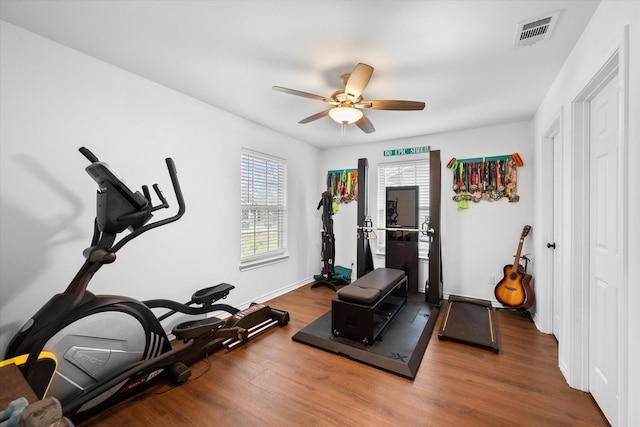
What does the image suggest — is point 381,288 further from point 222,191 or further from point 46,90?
point 46,90

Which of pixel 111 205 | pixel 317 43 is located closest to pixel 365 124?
pixel 317 43

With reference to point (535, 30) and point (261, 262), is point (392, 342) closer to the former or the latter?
point (261, 262)

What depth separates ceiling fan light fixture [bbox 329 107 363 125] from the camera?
234 cm

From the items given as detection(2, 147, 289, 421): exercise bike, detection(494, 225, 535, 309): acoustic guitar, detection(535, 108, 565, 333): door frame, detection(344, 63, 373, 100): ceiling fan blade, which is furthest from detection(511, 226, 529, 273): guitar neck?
detection(2, 147, 289, 421): exercise bike

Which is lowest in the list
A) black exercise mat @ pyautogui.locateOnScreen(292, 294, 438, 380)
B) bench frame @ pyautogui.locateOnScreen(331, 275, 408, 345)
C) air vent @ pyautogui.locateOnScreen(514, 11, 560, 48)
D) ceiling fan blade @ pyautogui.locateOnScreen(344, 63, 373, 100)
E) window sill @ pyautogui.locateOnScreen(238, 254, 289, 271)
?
black exercise mat @ pyautogui.locateOnScreen(292, 294, 438, 380)

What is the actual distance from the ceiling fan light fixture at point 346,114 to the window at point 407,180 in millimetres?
1948

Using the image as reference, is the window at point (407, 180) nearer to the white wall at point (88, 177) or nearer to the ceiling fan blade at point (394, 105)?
the ceiling fan blade at point (394, 105)

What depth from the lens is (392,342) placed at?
8.13 feet

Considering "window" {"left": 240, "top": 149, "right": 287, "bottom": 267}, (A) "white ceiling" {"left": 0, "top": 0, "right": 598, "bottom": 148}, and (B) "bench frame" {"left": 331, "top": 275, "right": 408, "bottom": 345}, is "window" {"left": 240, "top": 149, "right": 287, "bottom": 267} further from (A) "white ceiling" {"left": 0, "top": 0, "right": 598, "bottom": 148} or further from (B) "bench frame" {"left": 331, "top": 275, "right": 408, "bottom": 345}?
(B) "bench frame" {"left": 331, "top": 275, "right": 408, "bottom": 345}

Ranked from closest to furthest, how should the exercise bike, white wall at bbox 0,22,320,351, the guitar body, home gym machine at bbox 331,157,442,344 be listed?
the exercise bike < white wall at bbox 0,22,320,351 < home gym machine at bbox 331,157,442,344 < the guitar body

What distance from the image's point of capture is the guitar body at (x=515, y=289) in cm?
307

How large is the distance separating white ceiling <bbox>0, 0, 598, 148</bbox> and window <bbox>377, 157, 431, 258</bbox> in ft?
4.42

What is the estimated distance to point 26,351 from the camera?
146 cm

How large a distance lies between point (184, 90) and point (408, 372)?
3.31 meters
